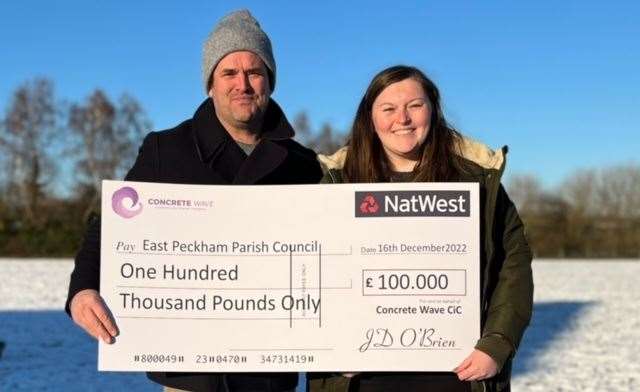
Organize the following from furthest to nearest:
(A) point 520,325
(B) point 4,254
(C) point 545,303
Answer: (B) point 4,254
(C) point 545,303
(A) point 520,325

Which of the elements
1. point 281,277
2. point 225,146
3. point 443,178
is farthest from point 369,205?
point 225,146

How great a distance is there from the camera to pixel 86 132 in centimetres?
5484

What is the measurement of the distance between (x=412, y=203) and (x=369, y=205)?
0.17m

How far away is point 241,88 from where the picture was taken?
10.4 ft

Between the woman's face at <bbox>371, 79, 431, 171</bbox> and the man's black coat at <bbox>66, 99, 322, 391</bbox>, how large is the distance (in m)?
0.53

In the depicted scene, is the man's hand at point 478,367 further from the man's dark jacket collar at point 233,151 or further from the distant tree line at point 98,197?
the distant tree line at point 98,197

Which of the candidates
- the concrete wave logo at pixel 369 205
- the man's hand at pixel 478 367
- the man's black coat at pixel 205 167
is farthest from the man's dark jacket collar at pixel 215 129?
the man's hand at pixel 478 367

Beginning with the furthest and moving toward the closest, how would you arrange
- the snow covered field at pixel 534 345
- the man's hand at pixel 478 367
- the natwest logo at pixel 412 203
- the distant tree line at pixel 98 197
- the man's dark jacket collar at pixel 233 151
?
the distant tree line at pixel 98 197, the snow covered field at pixel 534 345, the man's dark jacket collar at pixel 233 151, the natwest logo at pixel 412 203, the man's hand at pixel 478 367

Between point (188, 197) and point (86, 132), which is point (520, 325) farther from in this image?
point (86, 132)

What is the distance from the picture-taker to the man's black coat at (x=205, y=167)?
3139 mm

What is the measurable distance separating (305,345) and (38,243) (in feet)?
125

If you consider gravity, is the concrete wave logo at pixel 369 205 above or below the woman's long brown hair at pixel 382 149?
below

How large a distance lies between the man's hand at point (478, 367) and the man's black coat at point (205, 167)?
2.50 feet

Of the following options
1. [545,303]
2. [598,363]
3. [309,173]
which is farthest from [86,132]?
[309,173]
